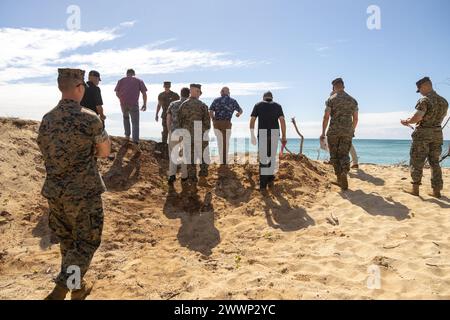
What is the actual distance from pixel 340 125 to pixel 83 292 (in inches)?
262

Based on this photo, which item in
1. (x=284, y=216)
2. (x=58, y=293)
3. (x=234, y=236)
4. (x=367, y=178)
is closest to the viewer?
(x=58, y=293)

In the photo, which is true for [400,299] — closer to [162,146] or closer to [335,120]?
[335,120]

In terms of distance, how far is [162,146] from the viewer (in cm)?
1084

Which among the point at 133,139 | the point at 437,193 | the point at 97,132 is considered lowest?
the point at 437,193

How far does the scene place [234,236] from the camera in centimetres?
623

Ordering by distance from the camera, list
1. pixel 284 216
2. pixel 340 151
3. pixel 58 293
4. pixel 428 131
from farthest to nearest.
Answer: pixel 340 151, pixel 428 131, pixel 284 216, pixel 58 293

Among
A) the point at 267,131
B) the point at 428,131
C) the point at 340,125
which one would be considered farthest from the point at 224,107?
the point at 428,131

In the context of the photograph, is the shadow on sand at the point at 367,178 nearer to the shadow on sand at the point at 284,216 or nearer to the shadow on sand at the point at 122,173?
the shadow on sand at the point at 284,216

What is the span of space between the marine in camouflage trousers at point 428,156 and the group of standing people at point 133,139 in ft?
0.07

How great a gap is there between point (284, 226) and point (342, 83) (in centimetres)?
410

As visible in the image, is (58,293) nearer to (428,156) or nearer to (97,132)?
(97,132)

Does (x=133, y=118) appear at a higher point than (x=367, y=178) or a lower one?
higher
